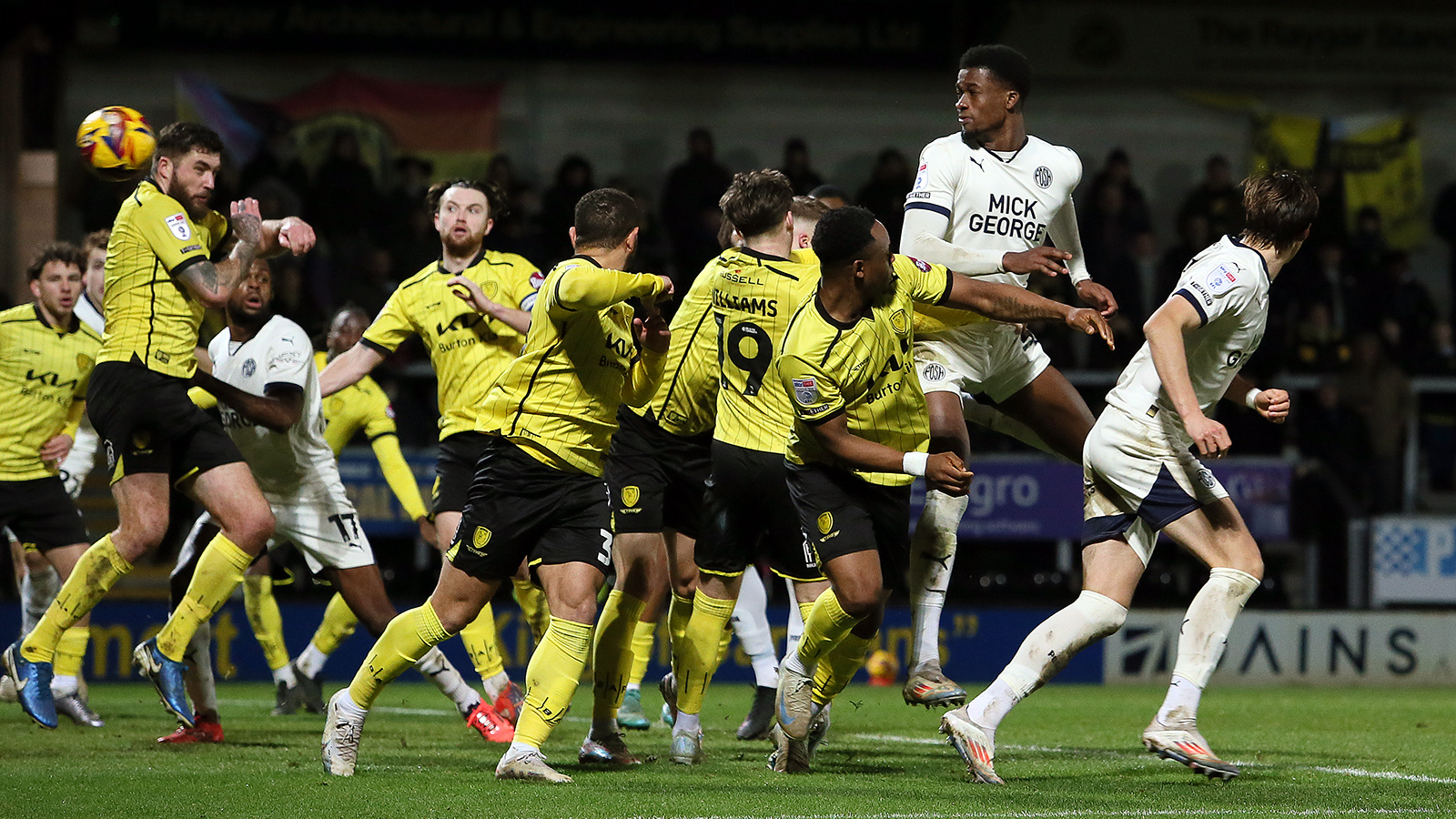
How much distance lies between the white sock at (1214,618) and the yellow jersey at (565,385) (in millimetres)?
2405

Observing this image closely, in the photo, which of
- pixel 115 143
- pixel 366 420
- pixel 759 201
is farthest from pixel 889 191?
pixel 115 143

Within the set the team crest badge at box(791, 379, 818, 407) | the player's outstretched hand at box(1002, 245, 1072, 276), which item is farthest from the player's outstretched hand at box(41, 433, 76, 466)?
the player's outstretched hand at box(1002, 245, 1072, 276)

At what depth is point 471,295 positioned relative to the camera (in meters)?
8.02

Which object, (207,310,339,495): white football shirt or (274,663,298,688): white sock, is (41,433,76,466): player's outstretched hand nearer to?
(207,310,339,495): white football shirt

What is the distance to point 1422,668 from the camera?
45.0ft

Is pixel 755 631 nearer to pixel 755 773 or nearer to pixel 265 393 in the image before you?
pixel 755 773

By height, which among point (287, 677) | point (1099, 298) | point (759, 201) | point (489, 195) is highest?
point (489, 195)

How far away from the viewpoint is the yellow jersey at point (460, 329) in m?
8.68

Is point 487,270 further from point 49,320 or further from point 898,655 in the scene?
point 898,655

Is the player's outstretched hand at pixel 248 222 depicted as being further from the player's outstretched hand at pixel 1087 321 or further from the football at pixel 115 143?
the player's outstretched hand at pixel 1087 321

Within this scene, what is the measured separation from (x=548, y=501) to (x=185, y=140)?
2.62m

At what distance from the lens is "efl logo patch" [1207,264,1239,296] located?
6.62m

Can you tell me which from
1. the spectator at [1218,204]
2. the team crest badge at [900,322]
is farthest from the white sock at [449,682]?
the spectator at [1218,204]

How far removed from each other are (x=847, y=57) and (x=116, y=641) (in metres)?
9.33
